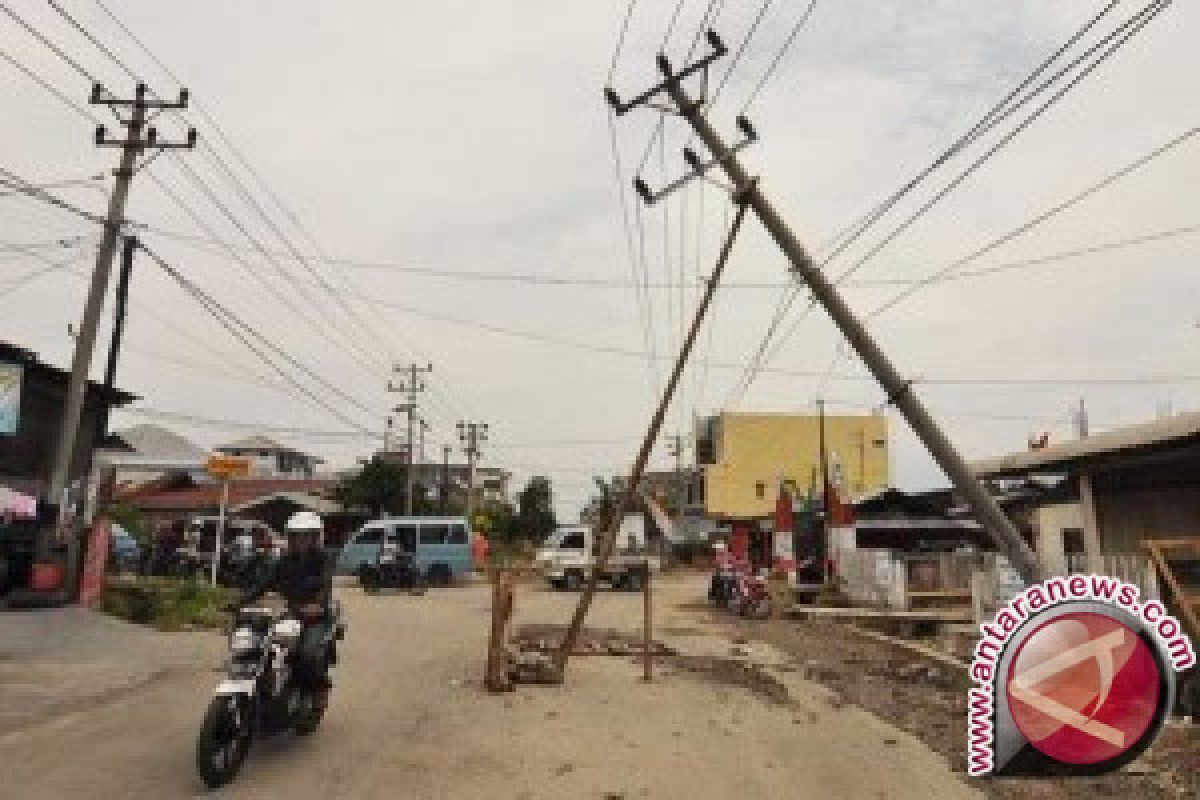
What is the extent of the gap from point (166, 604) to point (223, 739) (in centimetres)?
1360

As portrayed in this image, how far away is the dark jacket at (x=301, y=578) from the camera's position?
28.1 ft

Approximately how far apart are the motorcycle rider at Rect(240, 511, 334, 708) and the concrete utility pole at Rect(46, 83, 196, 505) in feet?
43.6

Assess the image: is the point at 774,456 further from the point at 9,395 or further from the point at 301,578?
the point at 301,578

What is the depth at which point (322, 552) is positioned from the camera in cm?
872

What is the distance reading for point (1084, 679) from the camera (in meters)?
4.44

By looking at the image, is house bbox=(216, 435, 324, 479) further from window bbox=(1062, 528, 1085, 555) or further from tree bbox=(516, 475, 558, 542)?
window bbox=(1062, 528, 1085, 555)

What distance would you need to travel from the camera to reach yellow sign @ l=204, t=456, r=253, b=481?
22.5 meters

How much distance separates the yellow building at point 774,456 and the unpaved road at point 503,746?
5428cm

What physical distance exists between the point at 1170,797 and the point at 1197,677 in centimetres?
268

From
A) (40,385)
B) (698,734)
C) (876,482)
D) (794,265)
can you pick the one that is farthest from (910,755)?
(876,482)

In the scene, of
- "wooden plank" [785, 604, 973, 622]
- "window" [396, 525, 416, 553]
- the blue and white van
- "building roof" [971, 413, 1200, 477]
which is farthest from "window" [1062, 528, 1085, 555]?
"window" [396, 525, 416, 553]

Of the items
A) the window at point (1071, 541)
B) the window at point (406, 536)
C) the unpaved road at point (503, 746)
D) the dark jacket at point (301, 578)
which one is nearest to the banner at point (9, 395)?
the unpaved road at point (503, 746)

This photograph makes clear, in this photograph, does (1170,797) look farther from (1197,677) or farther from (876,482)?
(876,482)

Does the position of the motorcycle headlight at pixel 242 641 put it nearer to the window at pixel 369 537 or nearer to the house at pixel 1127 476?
the house at pixel 1127 476
